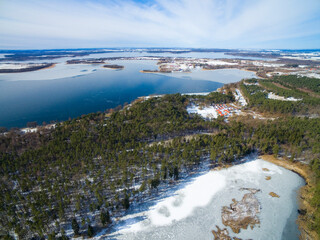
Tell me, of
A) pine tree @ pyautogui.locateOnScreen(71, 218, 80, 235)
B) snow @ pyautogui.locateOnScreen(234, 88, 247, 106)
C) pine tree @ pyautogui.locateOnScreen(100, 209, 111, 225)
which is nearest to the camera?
pine tree @ pyautogui.locateOnScreen(71, 218, 80, 235)

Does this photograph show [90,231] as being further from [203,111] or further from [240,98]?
[240,98]

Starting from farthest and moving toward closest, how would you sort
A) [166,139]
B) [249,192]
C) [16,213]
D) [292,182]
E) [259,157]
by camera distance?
[166,139] → [259,157] → [292,182] → [249,192] → [16,213]

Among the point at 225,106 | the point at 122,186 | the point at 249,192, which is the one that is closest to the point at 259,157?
the point at 249,192

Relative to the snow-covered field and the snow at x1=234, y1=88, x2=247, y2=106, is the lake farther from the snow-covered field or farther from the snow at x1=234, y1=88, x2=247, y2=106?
the snow-covered field

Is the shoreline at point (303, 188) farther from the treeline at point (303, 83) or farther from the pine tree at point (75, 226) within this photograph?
the treeline at point (303, 83)

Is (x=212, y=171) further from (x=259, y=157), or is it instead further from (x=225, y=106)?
(x=225, y=106)

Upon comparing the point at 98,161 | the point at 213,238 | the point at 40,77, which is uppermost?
the point at 40,77

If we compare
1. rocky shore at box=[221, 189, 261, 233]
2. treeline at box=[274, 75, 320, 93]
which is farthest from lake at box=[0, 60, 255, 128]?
rocky shore at box=[221, 189, 261, 233]

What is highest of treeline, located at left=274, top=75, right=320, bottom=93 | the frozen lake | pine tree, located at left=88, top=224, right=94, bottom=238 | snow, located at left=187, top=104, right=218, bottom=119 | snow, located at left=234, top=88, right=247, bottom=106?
treeline, located at left=274, top=75, right=320, bottom=93
